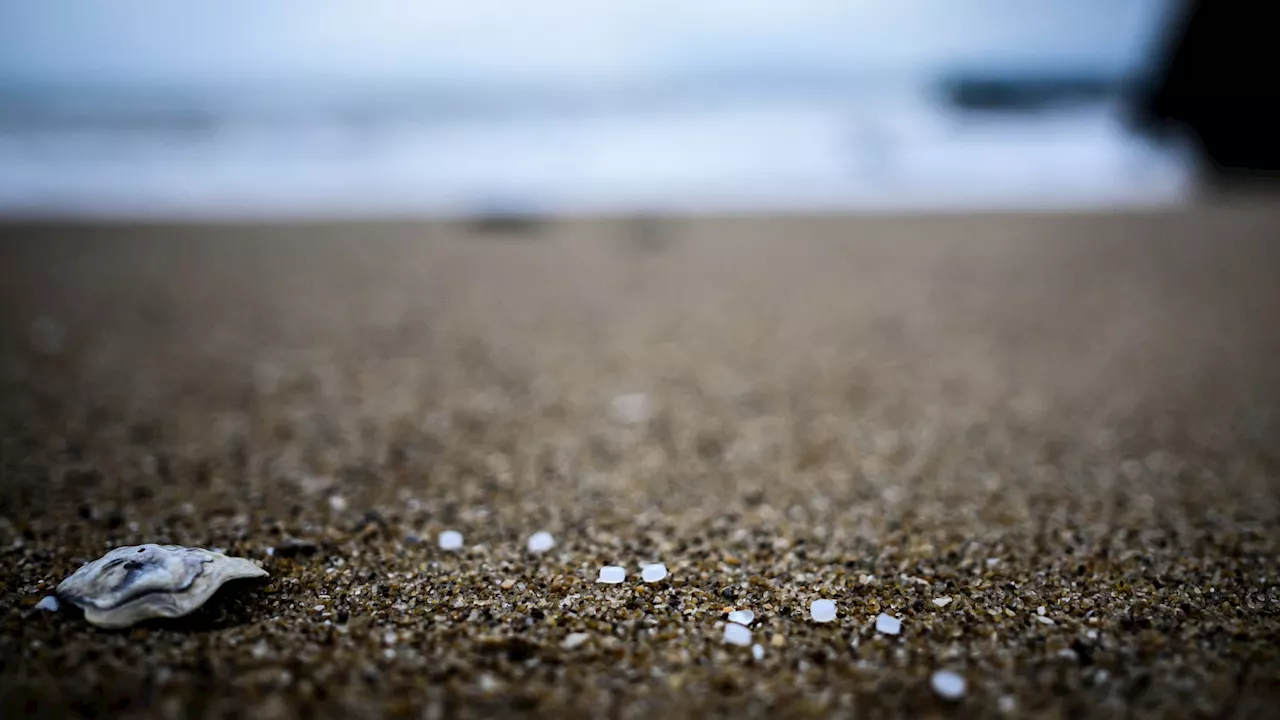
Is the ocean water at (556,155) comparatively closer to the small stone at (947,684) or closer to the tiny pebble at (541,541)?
the tiny pebble at (541,541)

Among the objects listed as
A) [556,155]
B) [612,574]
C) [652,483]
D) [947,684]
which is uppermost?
[556,155]

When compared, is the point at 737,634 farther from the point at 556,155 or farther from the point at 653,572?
the point at 556,155

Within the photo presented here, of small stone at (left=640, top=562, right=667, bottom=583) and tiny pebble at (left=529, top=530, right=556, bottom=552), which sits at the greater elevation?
tiny pebble at (left=529, top=530, right=556, bottom=552)

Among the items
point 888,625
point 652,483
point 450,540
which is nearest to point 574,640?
point 450,540

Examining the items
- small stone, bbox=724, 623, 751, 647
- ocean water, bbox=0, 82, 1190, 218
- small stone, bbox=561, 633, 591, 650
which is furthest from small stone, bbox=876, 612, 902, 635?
ocean water, bbox=0, 82, 1190, 218

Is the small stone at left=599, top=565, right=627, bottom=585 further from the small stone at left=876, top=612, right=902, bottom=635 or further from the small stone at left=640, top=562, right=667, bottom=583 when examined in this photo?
the small stone at left=876, top=612, right=902, bottom=635

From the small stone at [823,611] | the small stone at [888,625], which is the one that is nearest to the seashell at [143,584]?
the small stone at [823,611]

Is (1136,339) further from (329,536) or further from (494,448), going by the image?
(329,536)
